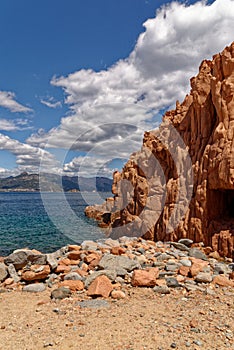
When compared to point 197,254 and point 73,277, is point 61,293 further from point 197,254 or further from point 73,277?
point 197,254

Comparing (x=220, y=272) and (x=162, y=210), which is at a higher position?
(x=162, y=210)

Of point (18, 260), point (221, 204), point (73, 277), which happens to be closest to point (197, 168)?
point (221, 204)

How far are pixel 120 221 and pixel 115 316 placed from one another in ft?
84.1

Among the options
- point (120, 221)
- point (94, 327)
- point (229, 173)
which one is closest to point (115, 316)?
point (94, 327)

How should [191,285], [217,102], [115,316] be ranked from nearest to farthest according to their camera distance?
[115,316] < [191,285] < [217,102]

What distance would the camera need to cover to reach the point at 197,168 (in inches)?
682

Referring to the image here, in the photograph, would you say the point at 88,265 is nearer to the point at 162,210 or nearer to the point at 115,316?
the point at 115,316

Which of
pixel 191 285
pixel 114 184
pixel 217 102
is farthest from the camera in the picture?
pixel 114 184

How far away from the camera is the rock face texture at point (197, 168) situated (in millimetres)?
14969

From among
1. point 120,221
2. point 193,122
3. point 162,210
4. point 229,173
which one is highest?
point 193,122

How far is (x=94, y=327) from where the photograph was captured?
6391mm

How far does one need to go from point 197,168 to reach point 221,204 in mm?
Answer: 3114

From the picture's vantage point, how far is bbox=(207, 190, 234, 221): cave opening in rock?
16619 millimetres

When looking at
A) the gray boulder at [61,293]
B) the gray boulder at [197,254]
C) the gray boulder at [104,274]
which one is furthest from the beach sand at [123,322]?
the gray boulder at [197,254]
